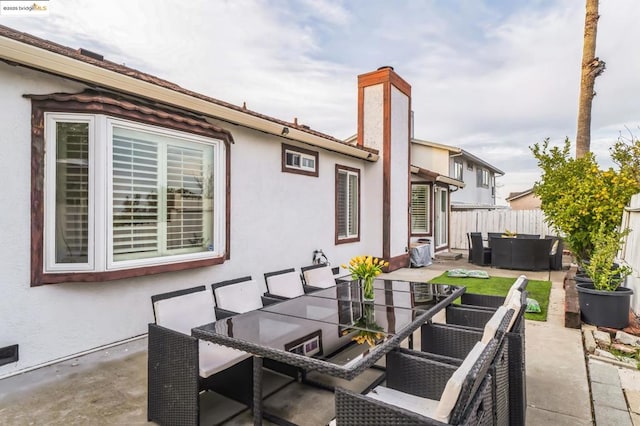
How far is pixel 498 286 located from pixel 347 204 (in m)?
3.89

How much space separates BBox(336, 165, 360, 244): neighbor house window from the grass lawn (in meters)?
2.33

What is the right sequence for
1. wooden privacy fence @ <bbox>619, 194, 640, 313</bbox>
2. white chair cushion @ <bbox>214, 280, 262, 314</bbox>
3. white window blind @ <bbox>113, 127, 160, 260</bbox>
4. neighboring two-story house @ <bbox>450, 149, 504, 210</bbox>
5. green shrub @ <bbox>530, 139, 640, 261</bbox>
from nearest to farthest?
white chair cushion @ <bbox>214, 280, 262, 314</bbox> → white window blind @ <bbox>113, 127, 160, 260</bbox> → wooden privacy fence @ <bbox>619, 194, 640, 313</bbox> → green shrub @ <bbox>530, 139, 640, 261</bbox> → neighboring two-story house @ <bbox>450, 149, 504, 210</bbox>

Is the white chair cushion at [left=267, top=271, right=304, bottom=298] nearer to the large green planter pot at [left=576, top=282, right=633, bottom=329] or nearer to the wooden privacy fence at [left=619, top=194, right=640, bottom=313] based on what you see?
the large green planter pot at [left=576, top=282, right=633, bottom=329]

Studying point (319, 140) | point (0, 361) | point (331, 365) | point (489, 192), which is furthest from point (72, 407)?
point (489, 192)

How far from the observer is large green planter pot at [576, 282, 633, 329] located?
16.2 ft

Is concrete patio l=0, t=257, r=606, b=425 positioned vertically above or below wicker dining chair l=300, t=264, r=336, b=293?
below

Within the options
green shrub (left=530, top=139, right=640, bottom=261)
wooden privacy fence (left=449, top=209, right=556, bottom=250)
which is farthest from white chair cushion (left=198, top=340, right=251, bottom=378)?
wooden privacy fence (left=449, top=209, right=556, bottom=250)

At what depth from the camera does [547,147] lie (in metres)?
8.28

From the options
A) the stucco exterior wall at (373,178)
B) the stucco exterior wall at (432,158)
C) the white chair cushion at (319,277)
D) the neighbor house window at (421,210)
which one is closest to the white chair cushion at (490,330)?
the white chair cushion at (319,277)

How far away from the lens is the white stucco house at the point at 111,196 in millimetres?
3588

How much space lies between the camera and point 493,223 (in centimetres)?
1549

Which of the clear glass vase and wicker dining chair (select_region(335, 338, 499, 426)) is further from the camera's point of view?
the clear glass vase

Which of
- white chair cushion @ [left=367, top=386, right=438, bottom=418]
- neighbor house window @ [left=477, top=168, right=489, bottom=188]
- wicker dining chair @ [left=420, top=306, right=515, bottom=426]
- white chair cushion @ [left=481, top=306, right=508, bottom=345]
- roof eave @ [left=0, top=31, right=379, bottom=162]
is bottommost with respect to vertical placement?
white chair cushion @ [left=367, top=386, right=438, bottom=418]

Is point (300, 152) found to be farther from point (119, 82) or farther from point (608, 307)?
point (608, 307)
